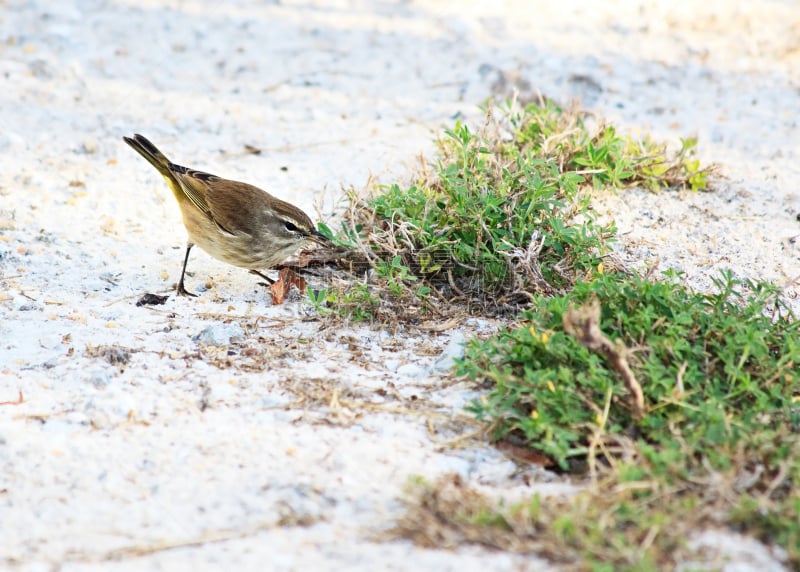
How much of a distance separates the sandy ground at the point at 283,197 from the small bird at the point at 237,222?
0.84 feet

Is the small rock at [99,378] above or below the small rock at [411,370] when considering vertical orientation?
below

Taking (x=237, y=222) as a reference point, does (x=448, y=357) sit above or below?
below

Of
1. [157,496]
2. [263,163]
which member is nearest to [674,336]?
[157,496]

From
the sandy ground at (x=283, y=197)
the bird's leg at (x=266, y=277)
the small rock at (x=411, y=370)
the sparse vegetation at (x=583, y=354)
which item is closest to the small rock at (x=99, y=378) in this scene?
the sandy ground at (x=283, y=197)

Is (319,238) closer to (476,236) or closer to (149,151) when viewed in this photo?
(476,236)

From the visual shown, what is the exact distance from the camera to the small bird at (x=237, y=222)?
612 cm

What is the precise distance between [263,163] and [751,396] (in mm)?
4524

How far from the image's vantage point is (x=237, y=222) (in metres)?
6.29

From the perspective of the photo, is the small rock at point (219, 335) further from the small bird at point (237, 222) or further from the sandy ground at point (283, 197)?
the small bird at point (237, 222)

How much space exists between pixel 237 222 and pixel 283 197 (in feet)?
3.40

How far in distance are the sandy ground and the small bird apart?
26cm

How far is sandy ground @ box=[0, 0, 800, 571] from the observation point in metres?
3.83

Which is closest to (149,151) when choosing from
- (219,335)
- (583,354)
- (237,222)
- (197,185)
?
(197,185)

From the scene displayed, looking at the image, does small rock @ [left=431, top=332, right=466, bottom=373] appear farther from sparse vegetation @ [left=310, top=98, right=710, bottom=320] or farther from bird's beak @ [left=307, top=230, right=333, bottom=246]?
bird's beak @ [left=307, top=230, right=333, bottom=246]
